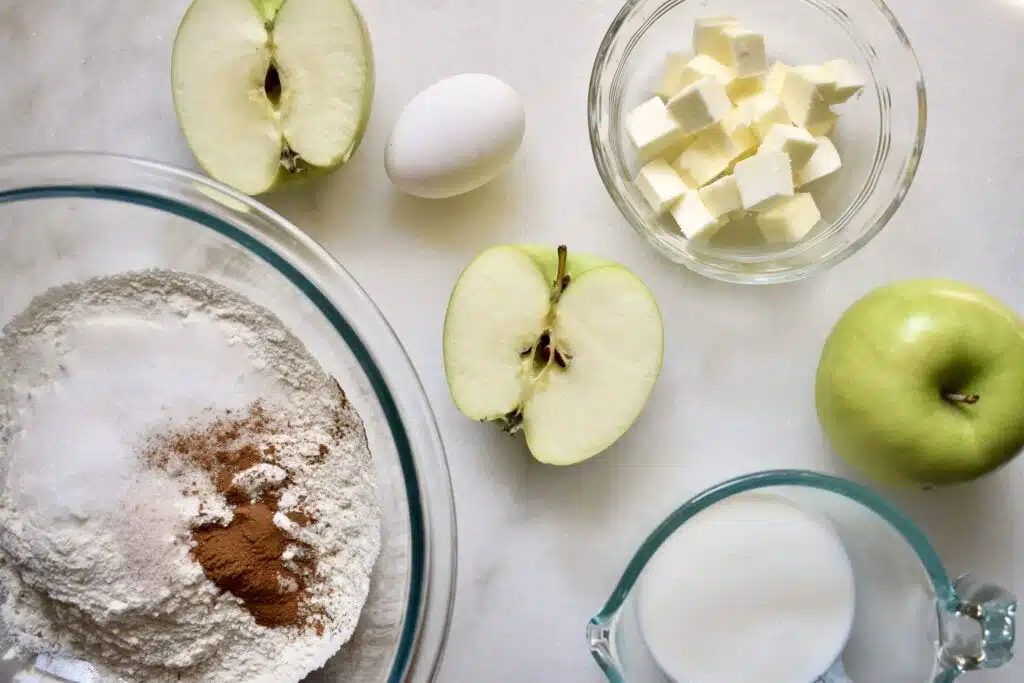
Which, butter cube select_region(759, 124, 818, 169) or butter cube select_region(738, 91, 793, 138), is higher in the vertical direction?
butter cube select_region(738, 91, 793, 138)

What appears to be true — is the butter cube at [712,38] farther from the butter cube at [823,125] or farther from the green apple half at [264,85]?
the green apple half at [264,85]

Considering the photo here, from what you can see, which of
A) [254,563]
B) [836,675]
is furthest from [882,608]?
[254,563]

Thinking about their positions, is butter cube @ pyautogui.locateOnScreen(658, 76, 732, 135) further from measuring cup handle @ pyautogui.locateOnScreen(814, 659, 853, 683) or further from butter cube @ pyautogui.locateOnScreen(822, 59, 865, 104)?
measuring cup handle @ pyautogui.locateOnScreen(814, 659, 853, 683)

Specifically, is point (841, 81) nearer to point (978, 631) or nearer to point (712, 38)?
point (712, 38)

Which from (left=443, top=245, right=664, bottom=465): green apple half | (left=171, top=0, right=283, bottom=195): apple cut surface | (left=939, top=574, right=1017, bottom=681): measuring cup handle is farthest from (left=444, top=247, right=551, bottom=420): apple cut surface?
(left=939, top=574, right=1017, bottom=681): measuring cup handle

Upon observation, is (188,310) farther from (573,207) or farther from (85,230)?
(573,207)
